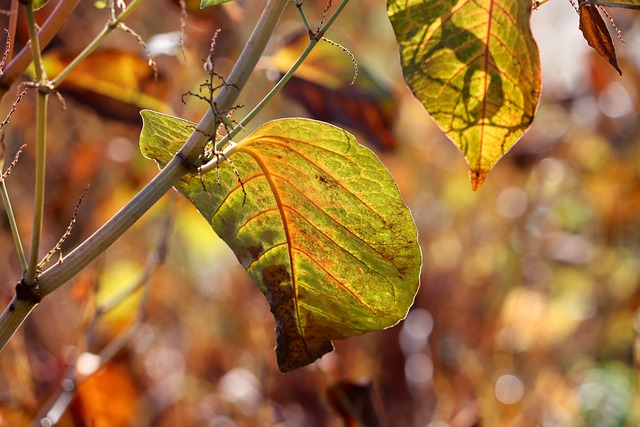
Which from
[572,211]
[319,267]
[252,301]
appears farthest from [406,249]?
[572,211]

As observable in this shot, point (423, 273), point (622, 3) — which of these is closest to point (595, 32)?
point (622, 3)

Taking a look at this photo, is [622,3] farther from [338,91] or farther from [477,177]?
[338,91]

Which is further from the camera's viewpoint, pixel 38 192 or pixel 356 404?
pixel 356 404

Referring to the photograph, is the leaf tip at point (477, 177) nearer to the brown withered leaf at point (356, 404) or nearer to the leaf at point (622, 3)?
the leaf at point (622, 3)

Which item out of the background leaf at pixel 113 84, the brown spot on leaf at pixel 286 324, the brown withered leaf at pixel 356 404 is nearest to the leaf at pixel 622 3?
the brown spot on leaf at pixel 286 324

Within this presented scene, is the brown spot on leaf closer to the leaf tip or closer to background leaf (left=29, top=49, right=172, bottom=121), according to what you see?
the leaf tip

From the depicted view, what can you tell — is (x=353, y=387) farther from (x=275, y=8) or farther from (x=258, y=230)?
(x=275, y=8)
